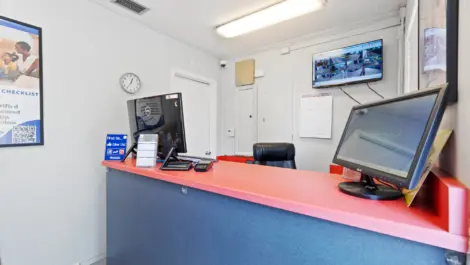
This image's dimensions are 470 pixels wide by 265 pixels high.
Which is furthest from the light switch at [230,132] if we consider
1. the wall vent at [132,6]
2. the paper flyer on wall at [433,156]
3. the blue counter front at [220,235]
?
the paper flyer on wall at [433,156]

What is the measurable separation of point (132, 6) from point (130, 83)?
31.7 inches

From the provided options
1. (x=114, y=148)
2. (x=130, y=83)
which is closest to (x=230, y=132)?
(x=130, y=83)

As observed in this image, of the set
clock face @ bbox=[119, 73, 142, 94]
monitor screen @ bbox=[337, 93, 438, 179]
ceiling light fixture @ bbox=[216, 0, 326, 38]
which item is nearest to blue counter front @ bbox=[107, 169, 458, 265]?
monitor screen @ bbox=[337, 93, 438, 179]

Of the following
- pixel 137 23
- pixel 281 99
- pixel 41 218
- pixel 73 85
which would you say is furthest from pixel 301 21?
pixel 41 218

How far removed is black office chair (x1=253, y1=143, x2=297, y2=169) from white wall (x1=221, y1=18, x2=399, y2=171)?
82 cm

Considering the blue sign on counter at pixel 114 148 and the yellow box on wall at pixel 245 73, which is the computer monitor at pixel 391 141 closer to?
the blue sign on counter at pixel 114 148

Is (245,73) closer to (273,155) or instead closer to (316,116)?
(316,116)

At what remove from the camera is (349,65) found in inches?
112

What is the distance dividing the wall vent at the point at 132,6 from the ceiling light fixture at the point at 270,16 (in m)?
0.88

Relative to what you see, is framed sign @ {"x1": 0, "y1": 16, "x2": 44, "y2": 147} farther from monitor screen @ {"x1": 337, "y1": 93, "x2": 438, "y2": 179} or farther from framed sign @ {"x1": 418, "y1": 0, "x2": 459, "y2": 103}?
framed sign @ {"x1": 418, "y1": 0, "x2": 459, "y2": 103}

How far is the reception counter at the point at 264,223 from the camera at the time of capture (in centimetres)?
63

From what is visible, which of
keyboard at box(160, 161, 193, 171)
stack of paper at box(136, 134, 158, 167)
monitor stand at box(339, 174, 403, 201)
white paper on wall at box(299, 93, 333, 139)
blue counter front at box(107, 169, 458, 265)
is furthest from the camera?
white paper on wall at box(299, 93, 333, 139)

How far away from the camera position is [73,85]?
2.17m

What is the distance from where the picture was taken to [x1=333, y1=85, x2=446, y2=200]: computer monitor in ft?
1.99
